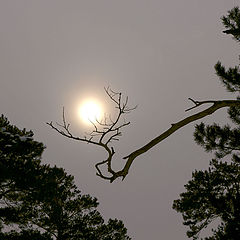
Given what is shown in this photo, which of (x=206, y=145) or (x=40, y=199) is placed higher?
(x=40, y=199)

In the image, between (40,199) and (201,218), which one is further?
(201,218)

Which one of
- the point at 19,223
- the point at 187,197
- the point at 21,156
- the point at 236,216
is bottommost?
the point at 236,216

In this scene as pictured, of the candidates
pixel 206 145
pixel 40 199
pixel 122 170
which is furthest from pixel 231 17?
pixel 122 170

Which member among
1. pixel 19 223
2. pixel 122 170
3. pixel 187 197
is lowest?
pixel 122 170

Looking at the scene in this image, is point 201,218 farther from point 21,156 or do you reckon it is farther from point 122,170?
point 122,170

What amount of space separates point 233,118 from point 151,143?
10.8 metres

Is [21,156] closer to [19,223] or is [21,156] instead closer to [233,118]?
[19,223]

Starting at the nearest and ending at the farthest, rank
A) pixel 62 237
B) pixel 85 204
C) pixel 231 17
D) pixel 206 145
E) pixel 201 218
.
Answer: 1. pixel 231 17
2. pixel 206 145
3. pixel 201 218
4. pixel 62 237
5. pixel 85 204

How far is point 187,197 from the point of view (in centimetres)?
1485

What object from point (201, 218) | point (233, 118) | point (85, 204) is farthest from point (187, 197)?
point (85, 204)

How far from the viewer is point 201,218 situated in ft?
47.9

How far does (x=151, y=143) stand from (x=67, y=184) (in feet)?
52.1

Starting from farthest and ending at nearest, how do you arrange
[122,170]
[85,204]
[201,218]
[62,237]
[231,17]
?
1. [85,204]
2. [62,237]
3. [201,218]
4. [231,17]
5. [122,170]

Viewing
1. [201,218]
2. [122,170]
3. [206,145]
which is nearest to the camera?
[122,170]
